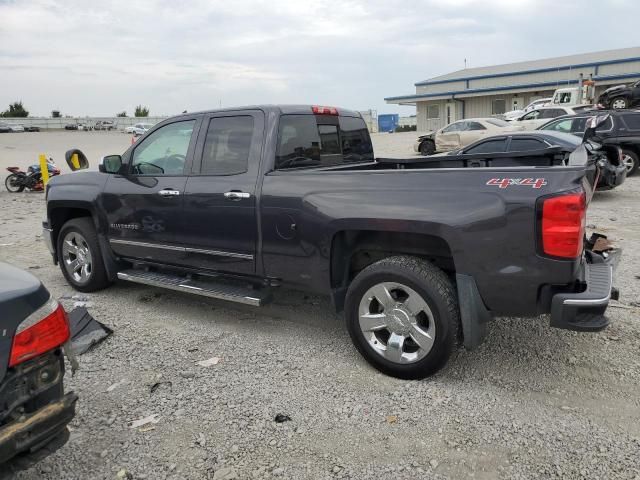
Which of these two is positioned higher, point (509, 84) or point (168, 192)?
point (509, 84)

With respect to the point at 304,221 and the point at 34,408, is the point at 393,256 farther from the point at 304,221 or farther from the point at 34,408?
the point at 34,408

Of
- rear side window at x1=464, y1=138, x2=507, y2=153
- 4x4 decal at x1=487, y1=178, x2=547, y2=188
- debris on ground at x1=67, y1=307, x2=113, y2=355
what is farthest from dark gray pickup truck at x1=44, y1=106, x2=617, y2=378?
rear side window at x1=464, y1=138, x2=507, y2=153

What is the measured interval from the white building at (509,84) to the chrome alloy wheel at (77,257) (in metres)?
40.4

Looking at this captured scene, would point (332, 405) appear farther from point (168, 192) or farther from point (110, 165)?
point (110, 165)

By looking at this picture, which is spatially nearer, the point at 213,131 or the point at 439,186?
the point at 439,186

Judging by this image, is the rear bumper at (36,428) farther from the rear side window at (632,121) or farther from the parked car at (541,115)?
the parked car at (541,115)

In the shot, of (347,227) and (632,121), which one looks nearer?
(347,227)

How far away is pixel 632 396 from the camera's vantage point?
3.39 m

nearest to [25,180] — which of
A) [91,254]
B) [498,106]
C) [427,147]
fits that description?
[91,254]

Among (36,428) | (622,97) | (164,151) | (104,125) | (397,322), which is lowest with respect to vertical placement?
(397,322)

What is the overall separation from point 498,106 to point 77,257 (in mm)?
43338

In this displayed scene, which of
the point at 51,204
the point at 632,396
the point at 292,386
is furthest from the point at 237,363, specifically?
the point at 51,204

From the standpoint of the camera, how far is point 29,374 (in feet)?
7.46

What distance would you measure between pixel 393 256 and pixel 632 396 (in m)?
1.76
